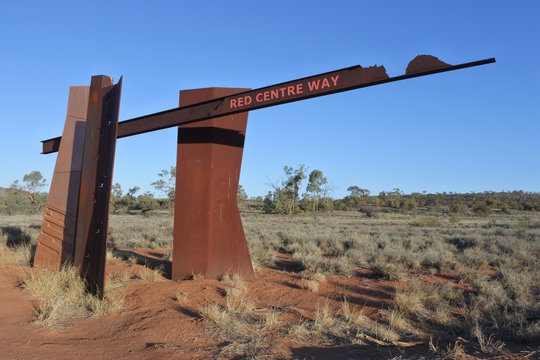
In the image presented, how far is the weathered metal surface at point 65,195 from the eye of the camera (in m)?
8.05

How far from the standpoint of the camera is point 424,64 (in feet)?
16.8

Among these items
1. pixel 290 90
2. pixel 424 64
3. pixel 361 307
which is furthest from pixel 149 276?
pixel 424 64

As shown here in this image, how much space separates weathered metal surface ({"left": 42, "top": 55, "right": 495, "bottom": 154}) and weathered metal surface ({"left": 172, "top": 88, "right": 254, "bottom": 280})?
0.85m

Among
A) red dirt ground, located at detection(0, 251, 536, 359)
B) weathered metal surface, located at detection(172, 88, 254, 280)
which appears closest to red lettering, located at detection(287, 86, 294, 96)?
weathered metal surface, located at detection(172, 88, 254, 280)

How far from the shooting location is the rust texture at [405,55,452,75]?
503 centimetres

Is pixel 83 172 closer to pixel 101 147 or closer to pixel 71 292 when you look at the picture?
pixel 101 147

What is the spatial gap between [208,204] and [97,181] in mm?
2347

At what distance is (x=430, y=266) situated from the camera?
1027 centimetres

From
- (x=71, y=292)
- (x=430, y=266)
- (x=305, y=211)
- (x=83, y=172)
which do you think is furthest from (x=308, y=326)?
(x=305, y=211)

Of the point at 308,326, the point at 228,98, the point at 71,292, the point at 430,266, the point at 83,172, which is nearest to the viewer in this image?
the point at 308,326

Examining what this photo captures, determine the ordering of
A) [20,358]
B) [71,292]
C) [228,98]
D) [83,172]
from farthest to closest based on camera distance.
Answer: [83,172] < [228,98] < [71,292] < [20,358]

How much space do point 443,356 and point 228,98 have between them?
5.33 metres

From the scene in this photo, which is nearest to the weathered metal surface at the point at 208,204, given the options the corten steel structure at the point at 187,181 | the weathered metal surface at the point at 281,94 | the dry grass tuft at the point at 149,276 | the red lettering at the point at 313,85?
the corten steel structure at the point at 187,181

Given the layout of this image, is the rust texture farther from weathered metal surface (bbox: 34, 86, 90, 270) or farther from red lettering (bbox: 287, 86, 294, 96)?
weathered metal surface (bbox: 34, 86, 90, 270)
